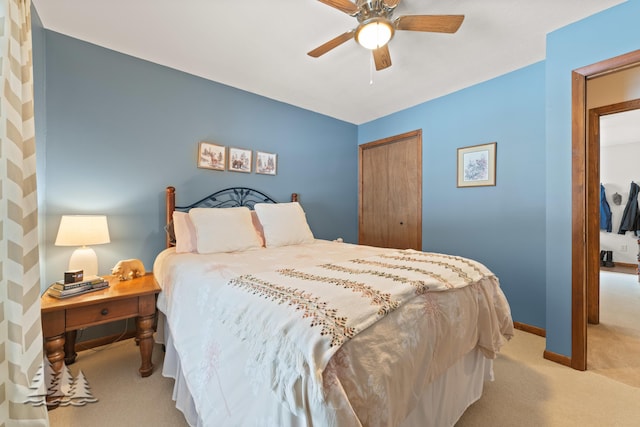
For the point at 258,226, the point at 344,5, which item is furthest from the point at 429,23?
the point at 258,226

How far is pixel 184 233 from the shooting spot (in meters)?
2.29

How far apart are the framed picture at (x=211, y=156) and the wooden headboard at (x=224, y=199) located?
11.5 inches

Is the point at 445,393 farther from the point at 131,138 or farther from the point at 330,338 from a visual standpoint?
the point at 131,138

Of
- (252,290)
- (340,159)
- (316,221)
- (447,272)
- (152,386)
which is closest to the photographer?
(252,290)

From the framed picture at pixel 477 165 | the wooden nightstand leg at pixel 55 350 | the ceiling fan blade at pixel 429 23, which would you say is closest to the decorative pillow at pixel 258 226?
the wooden nightstand leg at pixel 55 350

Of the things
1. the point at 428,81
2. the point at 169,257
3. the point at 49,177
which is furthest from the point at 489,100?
the point at 49,177

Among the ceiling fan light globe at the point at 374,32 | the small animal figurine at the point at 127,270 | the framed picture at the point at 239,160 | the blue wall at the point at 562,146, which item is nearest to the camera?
the ceiling fan light globe at the point at 374,32

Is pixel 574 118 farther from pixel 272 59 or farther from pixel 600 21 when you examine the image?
pixel 272 59

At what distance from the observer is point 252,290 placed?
1.11m

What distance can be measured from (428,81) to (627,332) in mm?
3222

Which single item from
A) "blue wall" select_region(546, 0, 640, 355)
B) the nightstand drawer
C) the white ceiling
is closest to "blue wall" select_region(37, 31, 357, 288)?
the white ceiling

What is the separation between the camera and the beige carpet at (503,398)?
1.49 metres

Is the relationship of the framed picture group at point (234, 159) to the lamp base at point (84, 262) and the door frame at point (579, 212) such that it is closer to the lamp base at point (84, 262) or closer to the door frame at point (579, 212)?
the lamp base at point (84, 262)

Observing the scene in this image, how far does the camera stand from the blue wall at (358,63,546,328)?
103 inches
